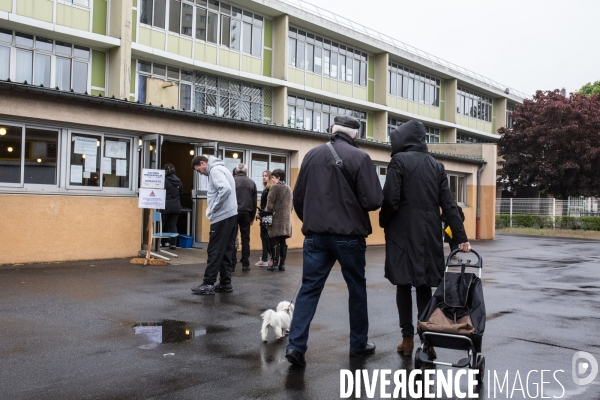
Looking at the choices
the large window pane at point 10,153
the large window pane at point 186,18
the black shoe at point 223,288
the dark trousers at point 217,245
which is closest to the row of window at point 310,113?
the large window pane at point 186,18

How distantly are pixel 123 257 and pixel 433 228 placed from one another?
30.4ft

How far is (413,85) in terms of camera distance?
42.3m

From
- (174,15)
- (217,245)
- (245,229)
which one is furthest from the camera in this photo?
(174,15)

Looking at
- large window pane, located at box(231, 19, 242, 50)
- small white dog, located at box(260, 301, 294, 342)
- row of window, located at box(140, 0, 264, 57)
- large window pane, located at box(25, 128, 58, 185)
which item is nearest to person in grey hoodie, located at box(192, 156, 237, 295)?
small white dog, located at box(260, 301, 294, 342)

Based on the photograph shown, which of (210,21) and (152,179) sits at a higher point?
(210,21)

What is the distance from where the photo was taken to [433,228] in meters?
5.54

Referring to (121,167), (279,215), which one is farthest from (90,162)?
(279,215)

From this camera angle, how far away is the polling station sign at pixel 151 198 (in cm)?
1209

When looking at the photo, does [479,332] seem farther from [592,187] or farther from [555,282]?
[592,187]

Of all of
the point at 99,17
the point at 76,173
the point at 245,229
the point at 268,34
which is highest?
the point at 268,34

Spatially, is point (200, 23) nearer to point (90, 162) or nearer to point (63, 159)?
point (90, 162)

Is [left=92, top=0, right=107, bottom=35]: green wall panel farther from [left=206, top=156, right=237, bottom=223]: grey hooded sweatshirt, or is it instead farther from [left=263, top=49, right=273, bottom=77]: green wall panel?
[left=206, top=156, right=237, bottom=223]: grey hooded sweatshirt

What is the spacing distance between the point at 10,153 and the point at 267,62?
2137 centimetres

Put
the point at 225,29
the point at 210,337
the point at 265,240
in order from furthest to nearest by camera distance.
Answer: the point at 225,29, the point at 265,240, the point at 210,337
